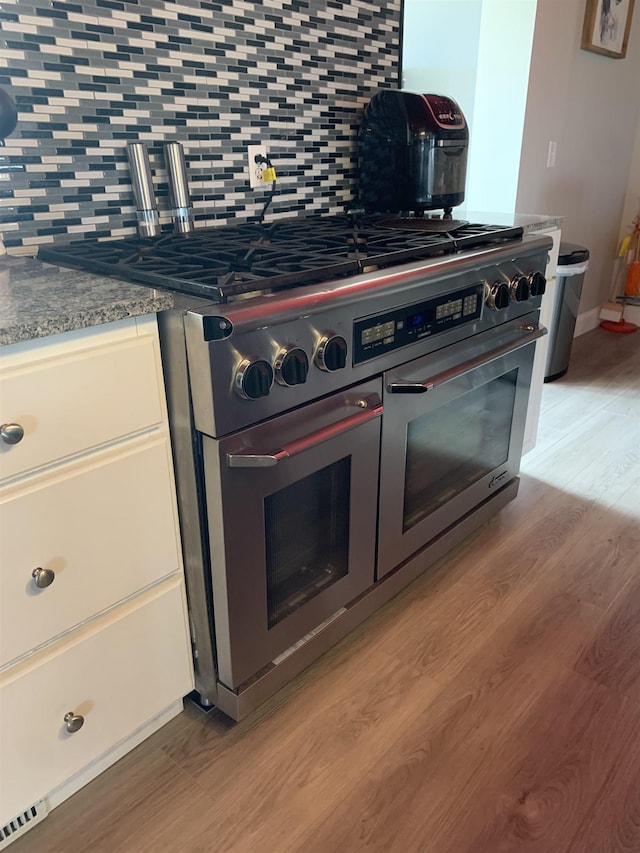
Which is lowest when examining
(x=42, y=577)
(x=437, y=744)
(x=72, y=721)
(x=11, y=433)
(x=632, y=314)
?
(x=437, y=744)

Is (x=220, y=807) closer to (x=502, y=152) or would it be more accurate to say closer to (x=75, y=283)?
(x=75, y=283)

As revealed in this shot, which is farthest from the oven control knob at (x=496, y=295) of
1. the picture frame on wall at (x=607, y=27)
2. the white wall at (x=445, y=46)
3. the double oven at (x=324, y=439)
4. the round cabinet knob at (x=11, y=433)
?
the picture frame on wall at (x=607, y=27)

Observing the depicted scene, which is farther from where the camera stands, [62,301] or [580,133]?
[580,133]

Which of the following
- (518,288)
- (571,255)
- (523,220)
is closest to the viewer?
(518,288)

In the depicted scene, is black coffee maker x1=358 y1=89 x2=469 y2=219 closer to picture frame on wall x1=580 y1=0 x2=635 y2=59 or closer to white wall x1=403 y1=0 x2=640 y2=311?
white wall x1=403 y1=0 x2=640 y2=311

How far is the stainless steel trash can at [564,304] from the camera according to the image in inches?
121

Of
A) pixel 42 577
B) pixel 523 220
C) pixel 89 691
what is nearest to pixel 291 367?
pixel 42 577

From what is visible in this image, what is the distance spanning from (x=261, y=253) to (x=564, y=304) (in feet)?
7.33

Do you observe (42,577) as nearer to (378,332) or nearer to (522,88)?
(378,332)

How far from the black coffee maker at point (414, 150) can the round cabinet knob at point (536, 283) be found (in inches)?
14.8

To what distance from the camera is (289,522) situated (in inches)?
49.9

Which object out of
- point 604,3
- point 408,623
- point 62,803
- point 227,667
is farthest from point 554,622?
point 604,3

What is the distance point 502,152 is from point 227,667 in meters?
2.37

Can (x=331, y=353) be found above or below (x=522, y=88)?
below
